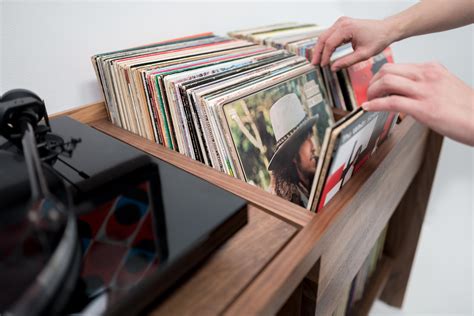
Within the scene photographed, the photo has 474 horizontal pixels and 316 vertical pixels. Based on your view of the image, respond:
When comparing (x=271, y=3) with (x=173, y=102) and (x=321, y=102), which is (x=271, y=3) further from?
(x=173, y=102)

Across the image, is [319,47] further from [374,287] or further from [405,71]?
[374,287]

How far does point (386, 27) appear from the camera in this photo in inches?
32.0

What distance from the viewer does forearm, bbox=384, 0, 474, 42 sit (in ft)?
2.66

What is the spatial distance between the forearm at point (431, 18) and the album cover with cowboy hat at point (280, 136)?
0.27 metres

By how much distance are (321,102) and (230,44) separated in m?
0.31

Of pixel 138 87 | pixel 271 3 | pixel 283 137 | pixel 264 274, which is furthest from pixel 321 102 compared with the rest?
pixel 271 3

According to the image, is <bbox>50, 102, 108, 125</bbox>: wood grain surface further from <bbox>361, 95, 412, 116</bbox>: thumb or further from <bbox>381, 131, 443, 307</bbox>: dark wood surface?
<bbox>381, 131, 443, 307</bbox>: dark wood surface

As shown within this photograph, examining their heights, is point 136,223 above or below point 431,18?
below

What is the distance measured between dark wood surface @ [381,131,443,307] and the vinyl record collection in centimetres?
56

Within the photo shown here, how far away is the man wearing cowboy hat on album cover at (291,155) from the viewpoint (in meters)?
0.68

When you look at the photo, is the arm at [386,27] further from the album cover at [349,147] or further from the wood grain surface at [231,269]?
the wood grain surface at [231,269]

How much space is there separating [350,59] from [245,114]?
0.37 metres

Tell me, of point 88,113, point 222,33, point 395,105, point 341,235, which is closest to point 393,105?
point 395,105

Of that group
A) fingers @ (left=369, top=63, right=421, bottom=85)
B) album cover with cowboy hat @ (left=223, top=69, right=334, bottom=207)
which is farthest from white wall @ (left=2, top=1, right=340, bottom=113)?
fingers @ (left=369, top=63, right=421, bottom=85)
